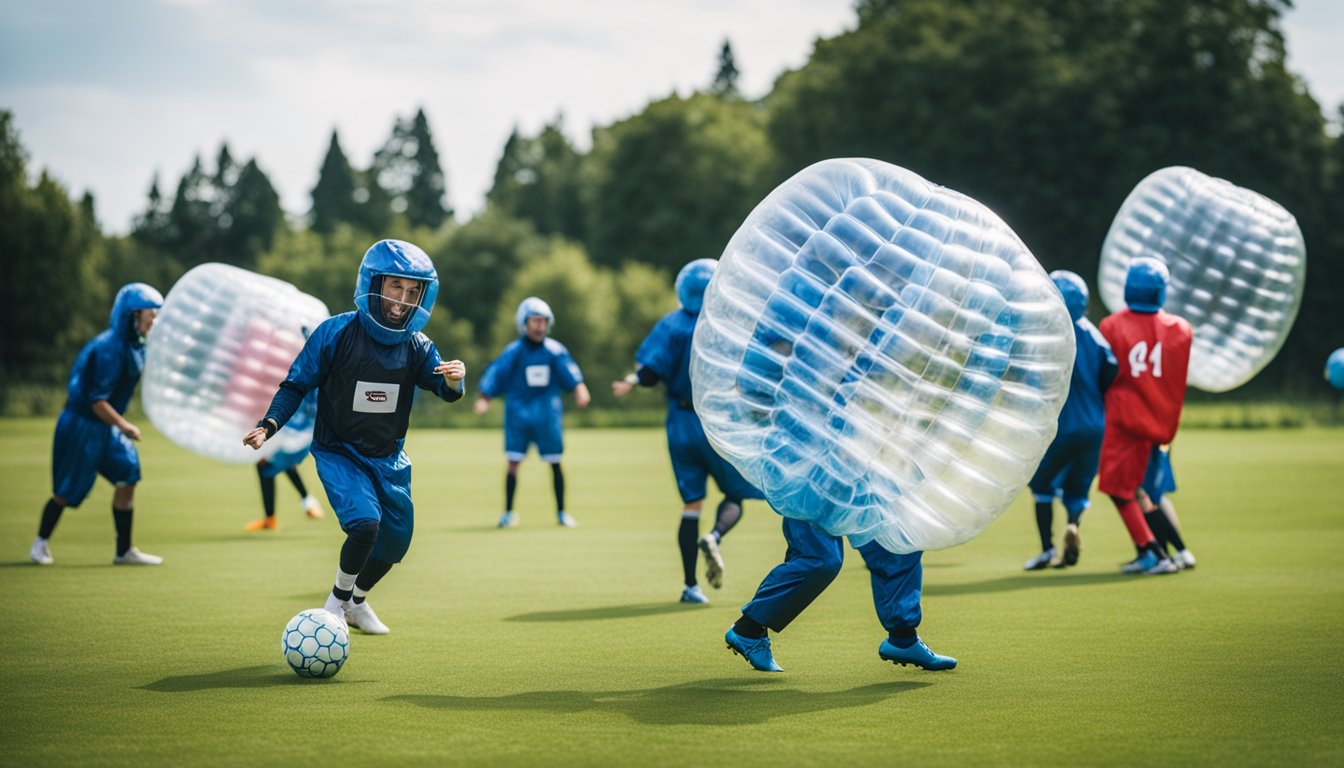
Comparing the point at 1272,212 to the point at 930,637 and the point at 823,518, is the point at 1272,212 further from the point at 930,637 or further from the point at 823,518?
the point at 823,518

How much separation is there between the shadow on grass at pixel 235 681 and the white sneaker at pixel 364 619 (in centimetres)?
104

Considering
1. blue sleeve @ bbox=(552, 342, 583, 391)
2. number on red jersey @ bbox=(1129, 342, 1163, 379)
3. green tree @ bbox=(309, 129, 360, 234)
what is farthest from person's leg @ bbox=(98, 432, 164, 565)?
green tree @ bbox=(309, 129, 360, 234)

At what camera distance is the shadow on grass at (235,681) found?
6758mm

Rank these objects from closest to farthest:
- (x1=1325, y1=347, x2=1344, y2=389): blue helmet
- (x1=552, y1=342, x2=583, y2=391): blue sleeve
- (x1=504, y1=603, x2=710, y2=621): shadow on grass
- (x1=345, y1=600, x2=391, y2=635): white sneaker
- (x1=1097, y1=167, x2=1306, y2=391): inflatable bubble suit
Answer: (x1=345, y1=600, x2=391, y2=635): white sneaker
(x1=504, y1=603, x2=710, y2=621): shadow on grass
(x1=1097, y1=167, x2=1306, y2=391): inflatable bubble suit
(x1=552, y1=342, x2=583, y2=391): blue sleeve
(x1=1325, y1=347, x2=1344, y2=389): blue helmet

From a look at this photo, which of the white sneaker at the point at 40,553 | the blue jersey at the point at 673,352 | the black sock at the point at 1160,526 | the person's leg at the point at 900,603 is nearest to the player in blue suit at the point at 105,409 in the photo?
the white sneaker at the point at 40,553

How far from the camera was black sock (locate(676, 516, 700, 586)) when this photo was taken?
9867 millimetres

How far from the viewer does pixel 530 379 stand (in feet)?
53.2

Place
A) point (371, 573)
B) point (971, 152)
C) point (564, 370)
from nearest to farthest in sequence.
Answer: point (371, 573) → point (564, 370) → point (971, 152)

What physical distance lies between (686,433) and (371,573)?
→ 2.72 meters

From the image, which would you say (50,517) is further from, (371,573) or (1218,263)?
(1218,263)

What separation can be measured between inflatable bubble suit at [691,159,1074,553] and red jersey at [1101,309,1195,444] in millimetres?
4343

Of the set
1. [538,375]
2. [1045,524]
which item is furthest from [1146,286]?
[538,375]

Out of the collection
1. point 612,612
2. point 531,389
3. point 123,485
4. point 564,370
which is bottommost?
point 612,612

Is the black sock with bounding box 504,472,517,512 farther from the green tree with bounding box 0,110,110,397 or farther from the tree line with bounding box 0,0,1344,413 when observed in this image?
the green tree with bounding box 0,110,110,397
